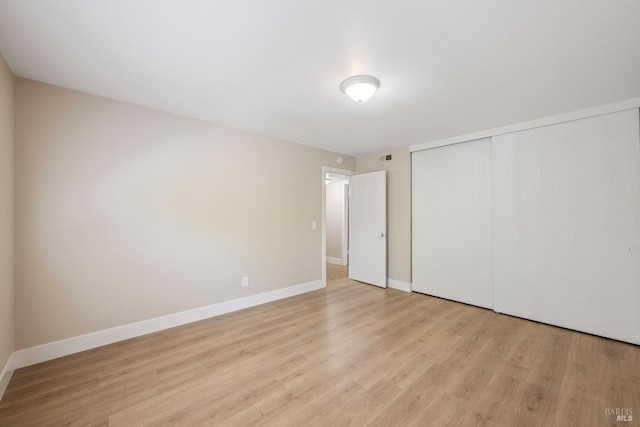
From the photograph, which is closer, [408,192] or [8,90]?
[8,90]

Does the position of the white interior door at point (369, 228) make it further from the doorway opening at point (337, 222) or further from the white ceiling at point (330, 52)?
the white ceiling at point (330, 52)

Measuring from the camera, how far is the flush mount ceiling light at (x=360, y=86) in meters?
2.13

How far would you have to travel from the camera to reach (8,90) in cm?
200

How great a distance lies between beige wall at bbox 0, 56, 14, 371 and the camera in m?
1.87

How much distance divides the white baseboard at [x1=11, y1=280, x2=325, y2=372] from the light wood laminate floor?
0.08 meters

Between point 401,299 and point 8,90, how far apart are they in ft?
16.0

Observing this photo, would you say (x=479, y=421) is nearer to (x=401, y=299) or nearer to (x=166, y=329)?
(x=401, y=299)

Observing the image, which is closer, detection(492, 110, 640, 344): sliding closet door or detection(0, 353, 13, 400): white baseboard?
detection(0, 353, 13, 400): white baseboard

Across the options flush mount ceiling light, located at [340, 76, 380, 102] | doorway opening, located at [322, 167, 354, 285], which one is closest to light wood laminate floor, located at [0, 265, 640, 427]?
flush mount ceiling light, located at [340, 76, 380, 102]

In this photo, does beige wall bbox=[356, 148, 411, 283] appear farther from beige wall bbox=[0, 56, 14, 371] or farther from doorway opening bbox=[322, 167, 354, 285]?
beige wall bbox=[0, 56, 14, 371]

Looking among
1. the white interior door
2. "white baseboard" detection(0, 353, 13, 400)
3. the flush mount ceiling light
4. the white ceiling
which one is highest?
the white ceiling

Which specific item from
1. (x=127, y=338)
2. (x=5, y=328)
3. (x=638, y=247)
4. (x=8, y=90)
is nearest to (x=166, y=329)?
(x=127, y=338)

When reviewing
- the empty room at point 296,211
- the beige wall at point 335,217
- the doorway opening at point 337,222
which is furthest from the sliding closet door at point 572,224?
the beige wall at point 335,217

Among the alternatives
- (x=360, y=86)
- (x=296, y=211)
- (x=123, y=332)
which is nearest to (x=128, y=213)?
(x=123, y=332)
